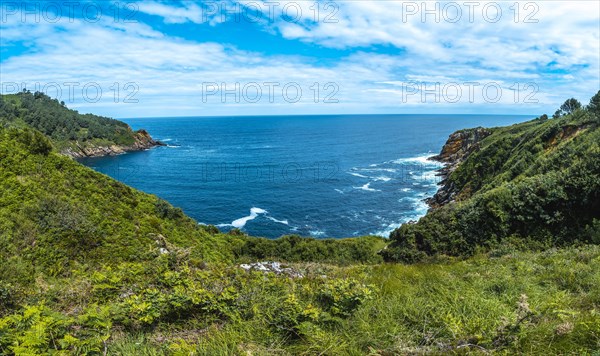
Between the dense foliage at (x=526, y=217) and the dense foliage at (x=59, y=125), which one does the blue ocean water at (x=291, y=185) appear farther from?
the dense foliage at (x=526, y=217)

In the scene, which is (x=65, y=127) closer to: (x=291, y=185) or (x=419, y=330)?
(x=291, y=185)

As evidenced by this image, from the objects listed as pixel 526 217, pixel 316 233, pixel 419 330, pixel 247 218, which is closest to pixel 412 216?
pixel 316 233

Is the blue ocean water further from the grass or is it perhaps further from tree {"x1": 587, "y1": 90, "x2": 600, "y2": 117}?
the grass

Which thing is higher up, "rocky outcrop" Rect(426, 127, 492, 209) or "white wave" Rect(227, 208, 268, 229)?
"rocky outcrop" Rect(426, 127, 492, 209)

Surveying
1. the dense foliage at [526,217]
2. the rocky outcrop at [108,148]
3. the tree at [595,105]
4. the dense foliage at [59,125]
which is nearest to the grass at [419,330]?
the dense foliage at [526,217]

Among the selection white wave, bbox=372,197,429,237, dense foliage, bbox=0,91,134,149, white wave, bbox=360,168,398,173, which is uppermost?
Result: dense foliage, bbox=0,91,134,149

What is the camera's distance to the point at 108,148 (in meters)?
130

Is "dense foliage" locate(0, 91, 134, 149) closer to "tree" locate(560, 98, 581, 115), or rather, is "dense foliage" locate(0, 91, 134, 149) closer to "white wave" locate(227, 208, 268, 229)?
"white wave" locate(227, 208, 268, 229)

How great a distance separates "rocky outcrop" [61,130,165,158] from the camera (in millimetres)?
118875

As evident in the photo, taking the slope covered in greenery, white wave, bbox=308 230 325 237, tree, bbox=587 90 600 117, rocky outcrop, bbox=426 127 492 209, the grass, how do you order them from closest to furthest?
1. the grass
2. tree, bbox=587 90 600 117
3. white wave, bbox=308 230 325 237
4. rocky outcrop, bbox=426 127 492 209
5. the slope covered in greenery

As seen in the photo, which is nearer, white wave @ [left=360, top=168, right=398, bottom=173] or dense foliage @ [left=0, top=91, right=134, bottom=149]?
white wave @ [left=360, top=168, right=398, bottom=173]

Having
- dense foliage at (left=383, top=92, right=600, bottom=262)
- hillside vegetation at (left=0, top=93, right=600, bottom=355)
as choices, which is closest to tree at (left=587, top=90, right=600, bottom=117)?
dense foliage at (left=383, top=92, right=600, bottom=262)

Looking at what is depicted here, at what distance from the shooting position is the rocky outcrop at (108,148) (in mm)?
118875

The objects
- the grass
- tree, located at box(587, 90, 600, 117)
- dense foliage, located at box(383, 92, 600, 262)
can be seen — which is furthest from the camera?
tree, located at box(587, 90, 600, 117)
